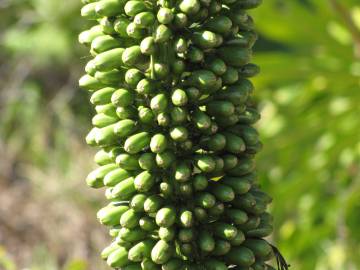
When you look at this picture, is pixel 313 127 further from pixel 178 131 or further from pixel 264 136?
pixel 178 131

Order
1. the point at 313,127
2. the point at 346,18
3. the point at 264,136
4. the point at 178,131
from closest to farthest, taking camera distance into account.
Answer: the point at 178,131 → the point at 346,18 → the point at 313,127 → the point at 264,136

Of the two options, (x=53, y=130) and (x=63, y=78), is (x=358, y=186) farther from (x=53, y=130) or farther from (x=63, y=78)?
(x=63, y=78)

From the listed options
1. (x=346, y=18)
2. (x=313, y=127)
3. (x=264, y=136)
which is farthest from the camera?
(x=264, y=136)

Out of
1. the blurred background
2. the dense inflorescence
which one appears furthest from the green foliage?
the dense inflorescence

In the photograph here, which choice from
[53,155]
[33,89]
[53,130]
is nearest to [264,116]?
[53,155]

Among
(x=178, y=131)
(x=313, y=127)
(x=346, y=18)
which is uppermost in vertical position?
(x=346, y=18)

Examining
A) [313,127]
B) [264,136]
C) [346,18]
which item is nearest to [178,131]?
[346,18]
